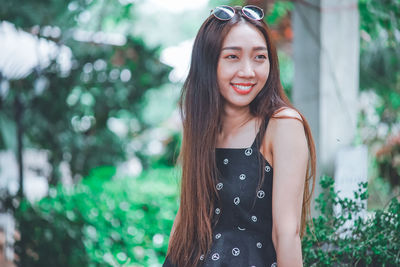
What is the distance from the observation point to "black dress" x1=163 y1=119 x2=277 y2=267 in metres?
1.70

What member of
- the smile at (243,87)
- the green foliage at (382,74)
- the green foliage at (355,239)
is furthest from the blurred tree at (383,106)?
the smile at (243,87)

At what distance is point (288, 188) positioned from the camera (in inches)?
63.4

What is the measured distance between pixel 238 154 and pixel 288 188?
10.5 inches

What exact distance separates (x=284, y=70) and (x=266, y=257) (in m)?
8.54

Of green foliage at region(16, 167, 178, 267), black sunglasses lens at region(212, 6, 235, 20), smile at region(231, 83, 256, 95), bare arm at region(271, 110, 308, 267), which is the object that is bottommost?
green foliage at region(16, 167, 178, 267)

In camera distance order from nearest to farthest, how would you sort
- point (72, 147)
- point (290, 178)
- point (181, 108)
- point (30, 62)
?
1. point (290, 178)
2. point (181, 108)
3. point (30, 62)
4. point (72, 147)

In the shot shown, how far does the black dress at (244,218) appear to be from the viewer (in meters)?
1.70

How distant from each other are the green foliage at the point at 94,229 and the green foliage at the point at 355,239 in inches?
65.2

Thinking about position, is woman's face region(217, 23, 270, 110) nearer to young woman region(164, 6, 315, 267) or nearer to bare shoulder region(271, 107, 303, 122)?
young woman region(164, 6, 315, 267)

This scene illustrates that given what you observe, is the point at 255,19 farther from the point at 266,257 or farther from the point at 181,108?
the point at 266,257

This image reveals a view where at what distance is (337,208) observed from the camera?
7.82ft

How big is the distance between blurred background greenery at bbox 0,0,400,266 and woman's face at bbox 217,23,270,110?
6.44 feet

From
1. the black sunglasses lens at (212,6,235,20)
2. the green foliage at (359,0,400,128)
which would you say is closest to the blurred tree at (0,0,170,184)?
the green foliage at (359,0,400,128)

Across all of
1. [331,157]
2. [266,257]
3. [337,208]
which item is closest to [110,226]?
[331,157]
